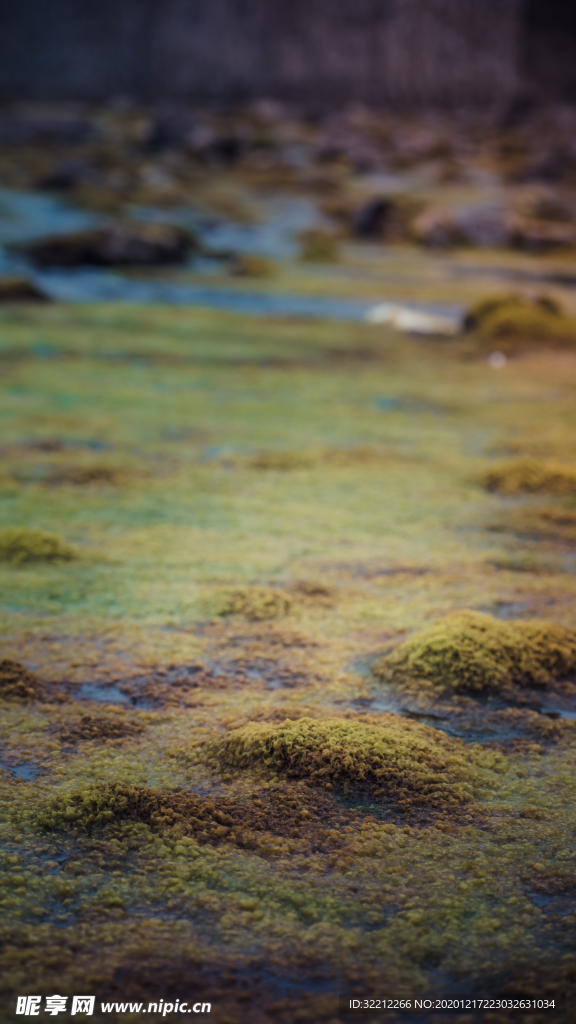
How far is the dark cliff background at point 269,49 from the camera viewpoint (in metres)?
27.3

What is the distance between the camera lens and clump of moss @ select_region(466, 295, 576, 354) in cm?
712

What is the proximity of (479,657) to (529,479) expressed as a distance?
174cm

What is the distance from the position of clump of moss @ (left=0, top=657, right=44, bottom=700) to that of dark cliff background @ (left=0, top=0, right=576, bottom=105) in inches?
1130

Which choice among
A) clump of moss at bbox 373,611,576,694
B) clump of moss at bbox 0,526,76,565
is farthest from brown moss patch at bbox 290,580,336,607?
clump of moss at bbox 0,526,76,565

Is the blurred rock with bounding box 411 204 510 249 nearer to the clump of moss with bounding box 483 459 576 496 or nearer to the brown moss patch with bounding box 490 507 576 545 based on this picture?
the clump of moss with bounding box 483 459 576 496

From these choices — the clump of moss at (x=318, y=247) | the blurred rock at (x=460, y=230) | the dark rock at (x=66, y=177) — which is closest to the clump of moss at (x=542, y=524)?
the clump of moss at (x=318, y=247)

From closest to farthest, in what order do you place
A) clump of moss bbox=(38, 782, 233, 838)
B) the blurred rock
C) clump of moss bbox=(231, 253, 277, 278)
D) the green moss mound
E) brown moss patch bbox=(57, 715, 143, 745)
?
clump of moss bbox=(38, 782, 233, 838) → the green moss mound → brown moss patch bbox=(57, 715, 143, 745) → clump of moss bbox=(231, 253, 277, 278) → the blurred rock

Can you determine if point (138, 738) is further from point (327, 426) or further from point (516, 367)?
point (516, 367)

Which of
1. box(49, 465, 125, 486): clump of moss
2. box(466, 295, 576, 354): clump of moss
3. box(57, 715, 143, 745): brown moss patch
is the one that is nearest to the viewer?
box(57, 715, 143, 745): brown moss patch

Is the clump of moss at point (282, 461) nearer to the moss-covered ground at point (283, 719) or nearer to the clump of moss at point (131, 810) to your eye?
the moss-covered ground at point (283, 719)

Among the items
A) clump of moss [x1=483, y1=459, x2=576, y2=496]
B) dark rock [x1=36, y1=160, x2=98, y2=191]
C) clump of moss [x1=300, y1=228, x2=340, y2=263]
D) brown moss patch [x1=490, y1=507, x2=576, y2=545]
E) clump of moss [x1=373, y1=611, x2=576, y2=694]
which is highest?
dark rock [x1=36, y1=160, x2=98, y2=191]

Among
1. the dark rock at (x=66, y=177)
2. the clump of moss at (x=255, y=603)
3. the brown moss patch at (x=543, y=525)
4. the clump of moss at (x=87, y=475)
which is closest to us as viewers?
the clump of moss at (x=255, y=603)

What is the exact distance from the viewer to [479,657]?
7.44ft

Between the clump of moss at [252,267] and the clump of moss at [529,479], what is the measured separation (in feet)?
23.4
